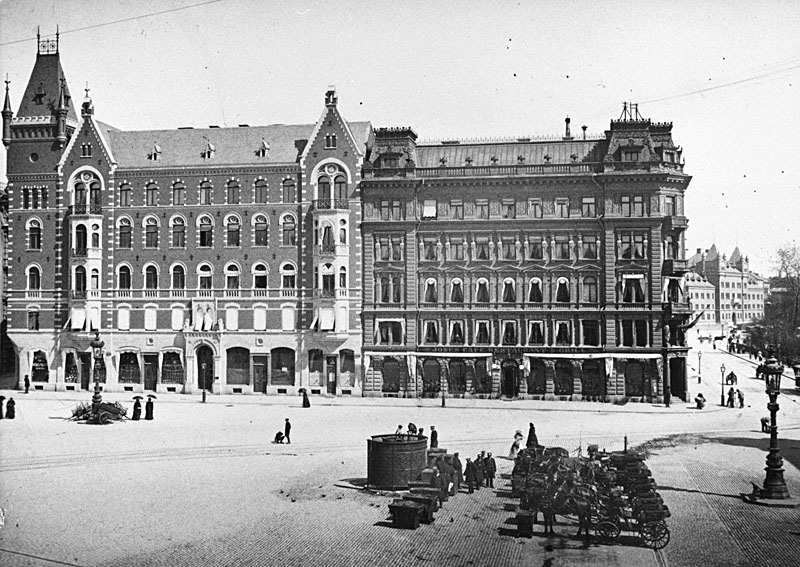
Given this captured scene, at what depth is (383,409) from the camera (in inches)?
2004

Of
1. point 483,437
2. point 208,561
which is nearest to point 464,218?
point 483,437

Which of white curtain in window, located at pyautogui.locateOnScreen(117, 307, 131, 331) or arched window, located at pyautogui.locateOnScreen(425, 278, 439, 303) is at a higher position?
arched window, located at pyautogui.locateOnScreen(425, 278, 439, 303)

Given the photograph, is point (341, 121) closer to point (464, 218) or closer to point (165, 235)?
point (464, 218)

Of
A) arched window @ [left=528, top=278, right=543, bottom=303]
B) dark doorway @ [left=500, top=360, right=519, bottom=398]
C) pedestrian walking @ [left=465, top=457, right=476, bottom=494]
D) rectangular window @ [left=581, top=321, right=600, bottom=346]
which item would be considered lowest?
pedestrian walking @ [left=465, top=457, right=476, bottom=494]

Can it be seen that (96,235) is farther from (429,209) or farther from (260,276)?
(429,209)

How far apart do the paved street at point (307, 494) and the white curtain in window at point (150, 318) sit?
13.3 meters

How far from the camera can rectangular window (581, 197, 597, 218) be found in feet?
183

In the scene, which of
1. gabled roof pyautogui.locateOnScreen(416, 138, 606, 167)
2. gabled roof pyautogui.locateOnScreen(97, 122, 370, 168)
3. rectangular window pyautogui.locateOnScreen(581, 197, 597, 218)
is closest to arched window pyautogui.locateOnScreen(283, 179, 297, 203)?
gabled roof pyautogui.locateOnScreen(97, 122, 370, 168)

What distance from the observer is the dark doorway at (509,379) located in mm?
56094

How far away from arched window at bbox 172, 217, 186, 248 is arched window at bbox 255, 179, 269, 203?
5.99 meters

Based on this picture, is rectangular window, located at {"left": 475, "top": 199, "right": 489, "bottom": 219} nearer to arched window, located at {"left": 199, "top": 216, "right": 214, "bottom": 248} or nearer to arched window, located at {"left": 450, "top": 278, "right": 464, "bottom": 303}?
arched window, located at {"left": 450, "top": 278, "right": 464, "bottom": 303}

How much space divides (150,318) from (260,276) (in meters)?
8.97

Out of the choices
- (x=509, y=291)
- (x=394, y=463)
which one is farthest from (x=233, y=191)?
(x=394, y=463)

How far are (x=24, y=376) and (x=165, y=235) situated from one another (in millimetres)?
15117
